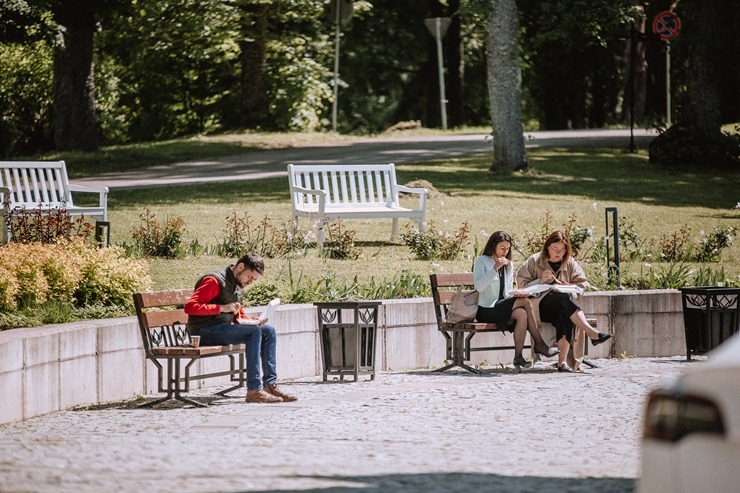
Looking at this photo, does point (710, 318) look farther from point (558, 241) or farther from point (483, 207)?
point (483, 207)

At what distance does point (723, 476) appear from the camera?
373 cm

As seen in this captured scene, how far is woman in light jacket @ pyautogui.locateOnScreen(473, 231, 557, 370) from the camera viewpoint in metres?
11.8

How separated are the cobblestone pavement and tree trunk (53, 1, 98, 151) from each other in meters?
18.5

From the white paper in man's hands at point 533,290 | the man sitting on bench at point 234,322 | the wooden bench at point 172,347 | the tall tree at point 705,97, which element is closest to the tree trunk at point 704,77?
the tall tree at point 705,97

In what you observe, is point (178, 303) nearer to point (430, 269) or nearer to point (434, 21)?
point (430, 269)

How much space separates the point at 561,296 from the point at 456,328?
99cm

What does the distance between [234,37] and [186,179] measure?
41.7ft

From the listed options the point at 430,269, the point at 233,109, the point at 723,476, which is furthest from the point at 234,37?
the point at 723,476

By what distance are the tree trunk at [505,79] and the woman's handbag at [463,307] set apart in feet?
39.7

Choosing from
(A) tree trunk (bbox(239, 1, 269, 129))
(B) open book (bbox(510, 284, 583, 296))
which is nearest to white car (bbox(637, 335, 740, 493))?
(B) open book (bbox(510, 284, 583, 296))

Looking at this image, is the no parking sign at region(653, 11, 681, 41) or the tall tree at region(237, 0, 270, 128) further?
the tall tree at region(237, 0, 270, 128)

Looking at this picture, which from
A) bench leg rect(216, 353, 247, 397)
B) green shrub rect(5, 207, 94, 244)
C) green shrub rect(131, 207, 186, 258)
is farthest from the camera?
green shrub rect(131, 207, 186, 258)

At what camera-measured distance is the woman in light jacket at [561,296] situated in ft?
38.5

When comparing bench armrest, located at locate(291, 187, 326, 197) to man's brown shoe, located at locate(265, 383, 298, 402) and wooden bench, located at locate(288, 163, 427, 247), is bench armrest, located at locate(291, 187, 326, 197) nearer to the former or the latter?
wooden bench, located at locate(288, 163, 427, 247)
